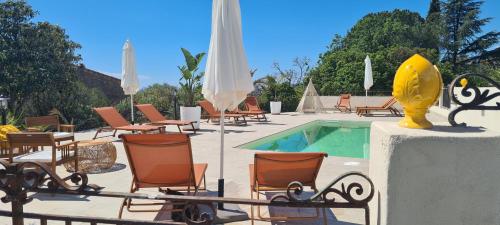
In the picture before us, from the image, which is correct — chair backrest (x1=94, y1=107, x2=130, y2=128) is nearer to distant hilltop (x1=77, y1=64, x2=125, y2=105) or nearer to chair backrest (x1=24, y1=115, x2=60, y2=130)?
chair backrest (x1=24, y1=115, x2=60, y2=130)

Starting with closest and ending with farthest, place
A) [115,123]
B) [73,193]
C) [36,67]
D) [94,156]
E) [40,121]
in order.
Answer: [73,193]
[94,156]
[40,121]
[115,123]
[36,67]

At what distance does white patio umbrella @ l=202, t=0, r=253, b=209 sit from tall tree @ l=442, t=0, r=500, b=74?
123 feet

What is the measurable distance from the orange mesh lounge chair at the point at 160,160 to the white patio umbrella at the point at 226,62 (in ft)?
1.40

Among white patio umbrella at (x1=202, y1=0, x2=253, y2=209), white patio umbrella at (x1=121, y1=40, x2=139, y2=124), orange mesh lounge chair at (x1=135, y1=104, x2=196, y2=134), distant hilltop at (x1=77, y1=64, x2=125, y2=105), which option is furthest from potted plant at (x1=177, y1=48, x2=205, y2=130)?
distant hilltop at (x1=77, y1=64, x2=125, y2=105)

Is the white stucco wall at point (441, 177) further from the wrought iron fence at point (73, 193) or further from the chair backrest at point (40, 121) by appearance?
the chair backrest at point (40, 121)

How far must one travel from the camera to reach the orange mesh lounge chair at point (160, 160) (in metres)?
3.71

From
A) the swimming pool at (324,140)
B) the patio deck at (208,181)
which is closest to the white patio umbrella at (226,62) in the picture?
the patio deck at (208,181)

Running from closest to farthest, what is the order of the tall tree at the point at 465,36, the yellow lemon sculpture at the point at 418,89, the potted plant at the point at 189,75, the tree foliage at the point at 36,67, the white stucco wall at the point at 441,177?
1. the white stucco wall at the point at 441,177
2. the yellow lemon sculpture at the point at 418,89
3. the tree foliage at the point at 36,67
4. the potted plant at the point at 189,75
5. the tall tree at the point at 465,36

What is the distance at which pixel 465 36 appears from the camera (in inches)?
1421

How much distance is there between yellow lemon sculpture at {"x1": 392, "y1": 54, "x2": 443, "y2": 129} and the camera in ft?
6.62

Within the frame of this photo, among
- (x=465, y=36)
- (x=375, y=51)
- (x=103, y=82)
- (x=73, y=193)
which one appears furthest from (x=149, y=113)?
(x=465, y=36)

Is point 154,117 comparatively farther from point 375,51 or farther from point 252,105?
point 375,51

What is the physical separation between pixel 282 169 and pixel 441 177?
1920mm

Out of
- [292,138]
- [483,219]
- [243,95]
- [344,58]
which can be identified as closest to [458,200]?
[483,219]
